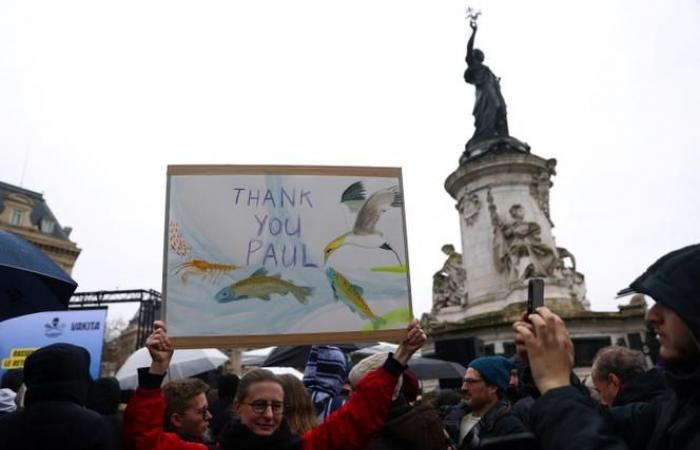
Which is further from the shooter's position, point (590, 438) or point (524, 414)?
point (524, 414)

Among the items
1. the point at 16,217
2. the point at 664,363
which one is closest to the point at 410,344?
the point at 664,363

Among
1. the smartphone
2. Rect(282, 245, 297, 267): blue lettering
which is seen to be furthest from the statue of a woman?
the smartphone

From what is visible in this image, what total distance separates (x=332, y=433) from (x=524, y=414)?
5.42 ft

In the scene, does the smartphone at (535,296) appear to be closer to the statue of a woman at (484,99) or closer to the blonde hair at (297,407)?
the blonde hair at (297,407)

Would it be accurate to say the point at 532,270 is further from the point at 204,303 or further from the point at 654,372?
the point at 204,303

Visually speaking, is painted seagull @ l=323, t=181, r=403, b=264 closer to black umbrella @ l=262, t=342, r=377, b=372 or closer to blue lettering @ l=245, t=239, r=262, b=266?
blue lettering @ l=245, t=239, r=262, b=266

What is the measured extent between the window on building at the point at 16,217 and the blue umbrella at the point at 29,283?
44.1m

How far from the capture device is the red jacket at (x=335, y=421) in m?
2.42

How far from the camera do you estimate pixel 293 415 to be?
2.99 meters

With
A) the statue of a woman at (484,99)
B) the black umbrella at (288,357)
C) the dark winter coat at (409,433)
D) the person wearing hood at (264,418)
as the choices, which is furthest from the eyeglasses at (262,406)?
the statue of a woman at (484,99)

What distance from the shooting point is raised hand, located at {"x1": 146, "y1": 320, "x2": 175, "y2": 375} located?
2.54 m

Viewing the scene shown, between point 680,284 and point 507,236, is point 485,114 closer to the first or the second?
point 507,236

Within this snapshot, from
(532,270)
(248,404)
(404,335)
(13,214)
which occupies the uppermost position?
(13,214)

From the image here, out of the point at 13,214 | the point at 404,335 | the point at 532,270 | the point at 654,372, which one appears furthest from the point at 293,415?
the point at 13,214
